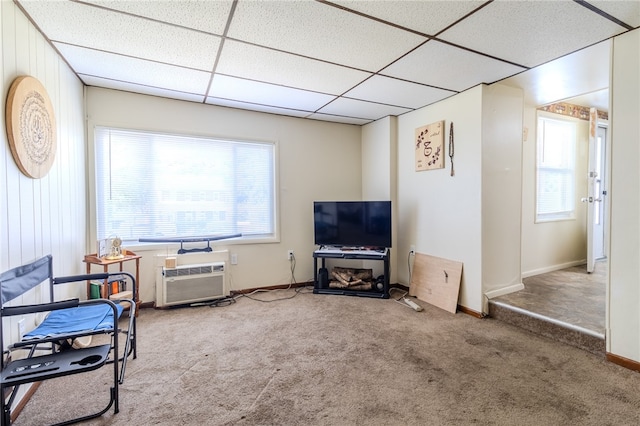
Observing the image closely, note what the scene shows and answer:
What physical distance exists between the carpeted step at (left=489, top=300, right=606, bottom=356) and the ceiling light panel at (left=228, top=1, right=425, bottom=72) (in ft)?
8.23

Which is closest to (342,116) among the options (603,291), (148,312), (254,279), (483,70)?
(483,70)

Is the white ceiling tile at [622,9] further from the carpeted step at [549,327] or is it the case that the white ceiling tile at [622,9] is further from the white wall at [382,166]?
the white wall at [382,166]

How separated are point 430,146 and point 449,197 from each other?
66 centimetres

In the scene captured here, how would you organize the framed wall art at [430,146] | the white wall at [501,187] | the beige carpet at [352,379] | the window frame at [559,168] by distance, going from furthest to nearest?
the window frame at [559,168]
the framed wall art at [430,146]
the white wall at [501,187]
the beige carpet at [352,379]

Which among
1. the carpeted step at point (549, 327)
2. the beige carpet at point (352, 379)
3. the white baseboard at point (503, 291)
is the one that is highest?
the white baseboard at point (503, 291)

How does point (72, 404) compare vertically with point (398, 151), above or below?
below

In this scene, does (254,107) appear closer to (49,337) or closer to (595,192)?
(49,337)

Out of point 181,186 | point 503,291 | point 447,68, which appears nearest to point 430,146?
point 447,68

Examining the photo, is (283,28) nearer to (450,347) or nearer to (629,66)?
(629,66)

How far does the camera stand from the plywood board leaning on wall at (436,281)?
3316 millimetres

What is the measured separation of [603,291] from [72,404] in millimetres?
4770

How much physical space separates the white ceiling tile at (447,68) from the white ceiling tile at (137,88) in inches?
84.3

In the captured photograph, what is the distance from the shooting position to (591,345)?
236 cm

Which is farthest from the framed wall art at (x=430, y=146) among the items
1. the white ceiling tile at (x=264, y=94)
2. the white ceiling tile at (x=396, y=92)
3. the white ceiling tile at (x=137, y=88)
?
the white ceiling tile at (x=137, y=88)
